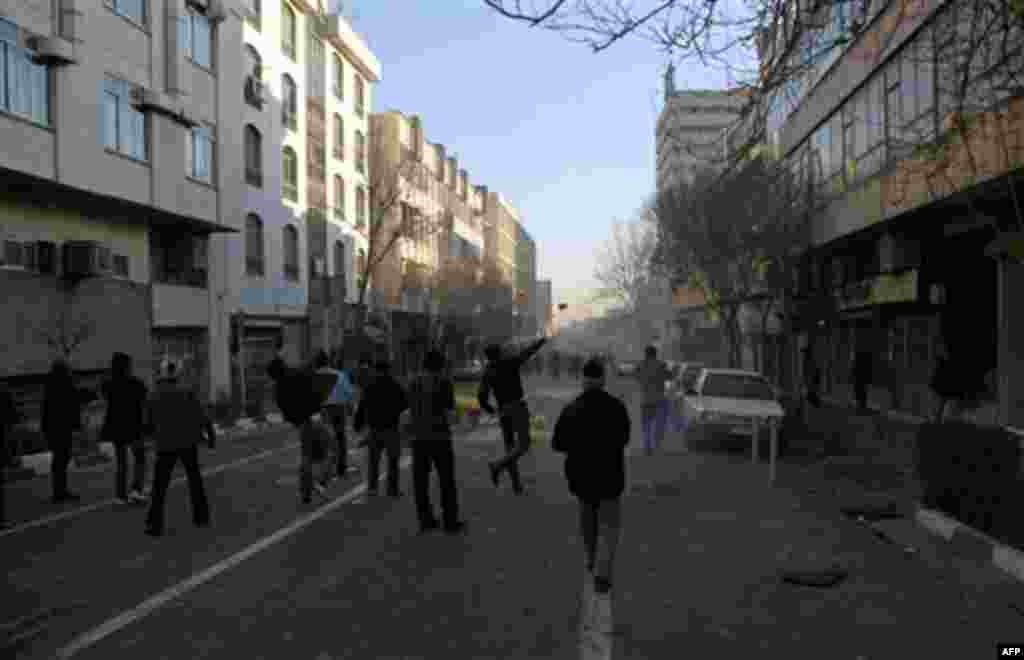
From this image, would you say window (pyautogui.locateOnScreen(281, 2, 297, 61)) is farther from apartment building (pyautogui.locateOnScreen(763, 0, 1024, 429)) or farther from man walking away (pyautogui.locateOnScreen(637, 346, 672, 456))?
man walking away (pyautogui.locateOnScreen(637, 346, 672, 456))

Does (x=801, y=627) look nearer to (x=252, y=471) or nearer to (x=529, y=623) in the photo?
(x=529, y=623)

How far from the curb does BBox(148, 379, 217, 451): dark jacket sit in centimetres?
730

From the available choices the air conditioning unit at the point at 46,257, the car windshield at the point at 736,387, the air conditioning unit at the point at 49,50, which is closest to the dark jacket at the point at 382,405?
the car windshield at the point at 736,387

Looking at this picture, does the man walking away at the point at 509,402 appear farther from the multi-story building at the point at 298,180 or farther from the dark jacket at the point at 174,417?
the multi-story building at the point at 298,180

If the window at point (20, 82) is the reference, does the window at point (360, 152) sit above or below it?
above

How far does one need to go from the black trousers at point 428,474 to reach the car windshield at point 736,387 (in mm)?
10633

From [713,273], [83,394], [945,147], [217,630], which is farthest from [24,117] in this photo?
[713,273]

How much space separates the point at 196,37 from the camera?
26.0 m

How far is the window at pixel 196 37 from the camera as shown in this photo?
82.8 feet

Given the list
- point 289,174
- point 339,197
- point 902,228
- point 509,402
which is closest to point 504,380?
point 509,402

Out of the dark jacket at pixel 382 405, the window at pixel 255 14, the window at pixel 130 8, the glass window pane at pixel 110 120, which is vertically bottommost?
the dark jacket at pixel 382 405

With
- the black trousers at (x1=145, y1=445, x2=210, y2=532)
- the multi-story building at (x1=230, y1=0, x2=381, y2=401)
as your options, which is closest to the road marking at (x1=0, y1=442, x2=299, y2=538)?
the black trousers at (x1=145, y1=445, x2=210, y2=532)

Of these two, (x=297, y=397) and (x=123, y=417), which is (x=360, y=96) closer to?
(x=123, y=417)

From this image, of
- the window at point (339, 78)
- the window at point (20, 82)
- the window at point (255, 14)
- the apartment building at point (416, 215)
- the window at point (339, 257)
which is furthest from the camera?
the apartment building at point (416, 215)
